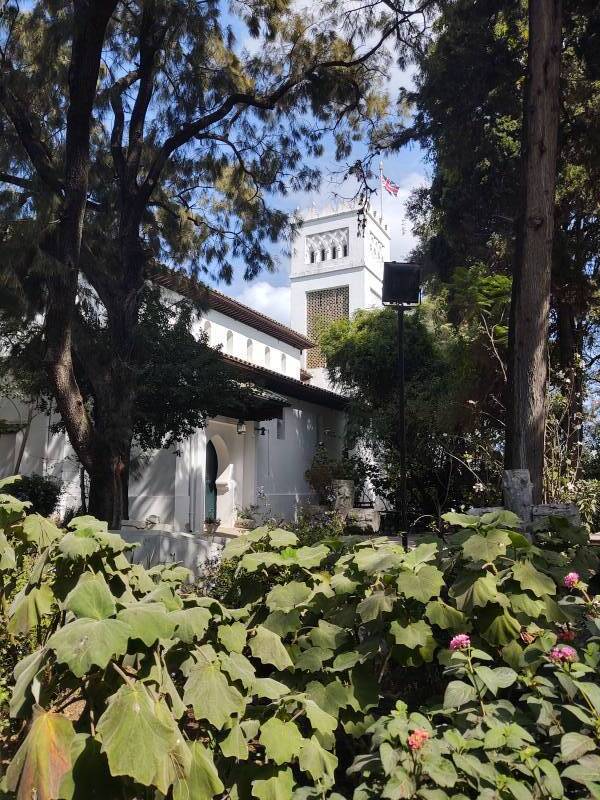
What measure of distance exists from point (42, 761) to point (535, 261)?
544 cm

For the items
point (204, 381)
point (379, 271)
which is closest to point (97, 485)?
point (204, 381)

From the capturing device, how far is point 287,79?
32.1ft

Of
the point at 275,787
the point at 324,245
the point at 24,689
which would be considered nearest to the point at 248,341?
the point at 324,245

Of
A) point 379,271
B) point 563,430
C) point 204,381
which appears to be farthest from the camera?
point 379,271

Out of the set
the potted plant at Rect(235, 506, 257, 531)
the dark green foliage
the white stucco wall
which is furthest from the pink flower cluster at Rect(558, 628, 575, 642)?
the white stucco wall

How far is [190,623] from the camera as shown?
1911 mm

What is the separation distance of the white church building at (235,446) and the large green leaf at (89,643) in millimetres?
9903

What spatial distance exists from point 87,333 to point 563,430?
6.31 metres

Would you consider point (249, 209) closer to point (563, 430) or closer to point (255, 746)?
point (563, 430)

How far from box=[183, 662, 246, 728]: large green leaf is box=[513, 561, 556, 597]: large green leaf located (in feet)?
3.59

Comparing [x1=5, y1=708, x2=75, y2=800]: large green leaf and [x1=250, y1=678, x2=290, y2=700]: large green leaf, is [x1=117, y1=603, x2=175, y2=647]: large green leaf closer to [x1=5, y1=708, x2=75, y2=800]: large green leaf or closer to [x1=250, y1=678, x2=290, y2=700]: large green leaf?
[x1=5, y1=708, x2=75, y2=800]: large green leaf

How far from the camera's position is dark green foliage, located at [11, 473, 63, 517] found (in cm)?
1312

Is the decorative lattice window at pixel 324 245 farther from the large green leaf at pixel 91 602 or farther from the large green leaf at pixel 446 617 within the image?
the large green leaf at pixel 91 602

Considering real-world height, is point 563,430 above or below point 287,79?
below
